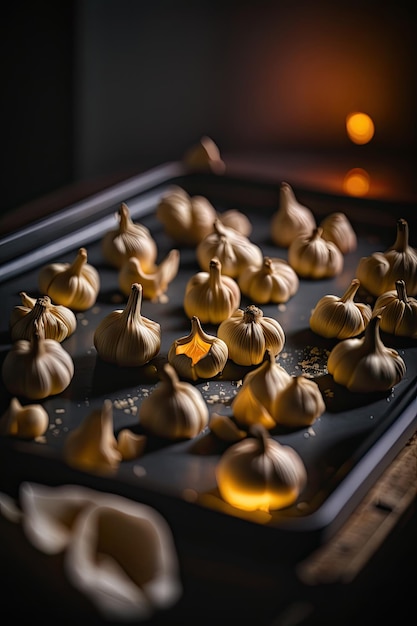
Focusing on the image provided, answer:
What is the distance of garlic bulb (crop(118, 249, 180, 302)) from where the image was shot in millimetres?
1162

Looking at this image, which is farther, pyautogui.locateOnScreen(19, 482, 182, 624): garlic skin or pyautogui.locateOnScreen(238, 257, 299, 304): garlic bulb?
pyautogui.locateOnScreen(238, 257, 299, 304): garlic bulb

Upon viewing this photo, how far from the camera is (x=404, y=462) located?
84cm

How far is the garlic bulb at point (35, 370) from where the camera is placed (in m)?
0.91

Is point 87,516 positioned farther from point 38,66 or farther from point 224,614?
point 38,66

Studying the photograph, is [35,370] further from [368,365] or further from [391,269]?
[391,269]

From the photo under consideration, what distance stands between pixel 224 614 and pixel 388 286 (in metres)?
0.62

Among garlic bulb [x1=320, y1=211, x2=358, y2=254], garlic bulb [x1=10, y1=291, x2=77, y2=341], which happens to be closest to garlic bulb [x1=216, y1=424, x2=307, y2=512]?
garlic bulb [x1=10, y1=291, x2=77, y2=341]

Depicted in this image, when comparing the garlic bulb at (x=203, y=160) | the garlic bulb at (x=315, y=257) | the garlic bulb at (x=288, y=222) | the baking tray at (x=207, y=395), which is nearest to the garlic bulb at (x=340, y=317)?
the baking tray at (x=207, y=395)

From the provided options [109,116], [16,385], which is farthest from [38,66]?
[16,385]

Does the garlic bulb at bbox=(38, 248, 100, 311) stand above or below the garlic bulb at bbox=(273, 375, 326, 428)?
below

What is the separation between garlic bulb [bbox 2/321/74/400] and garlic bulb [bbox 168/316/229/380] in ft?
0.39

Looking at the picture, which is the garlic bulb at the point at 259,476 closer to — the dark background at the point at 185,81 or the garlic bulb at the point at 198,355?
the garlic bulb at the point at 198,355

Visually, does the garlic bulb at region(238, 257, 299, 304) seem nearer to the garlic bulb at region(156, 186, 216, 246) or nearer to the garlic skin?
the garlic bulb at region(156, 186, 216, 246)

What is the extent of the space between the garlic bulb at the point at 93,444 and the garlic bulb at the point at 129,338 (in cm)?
20
